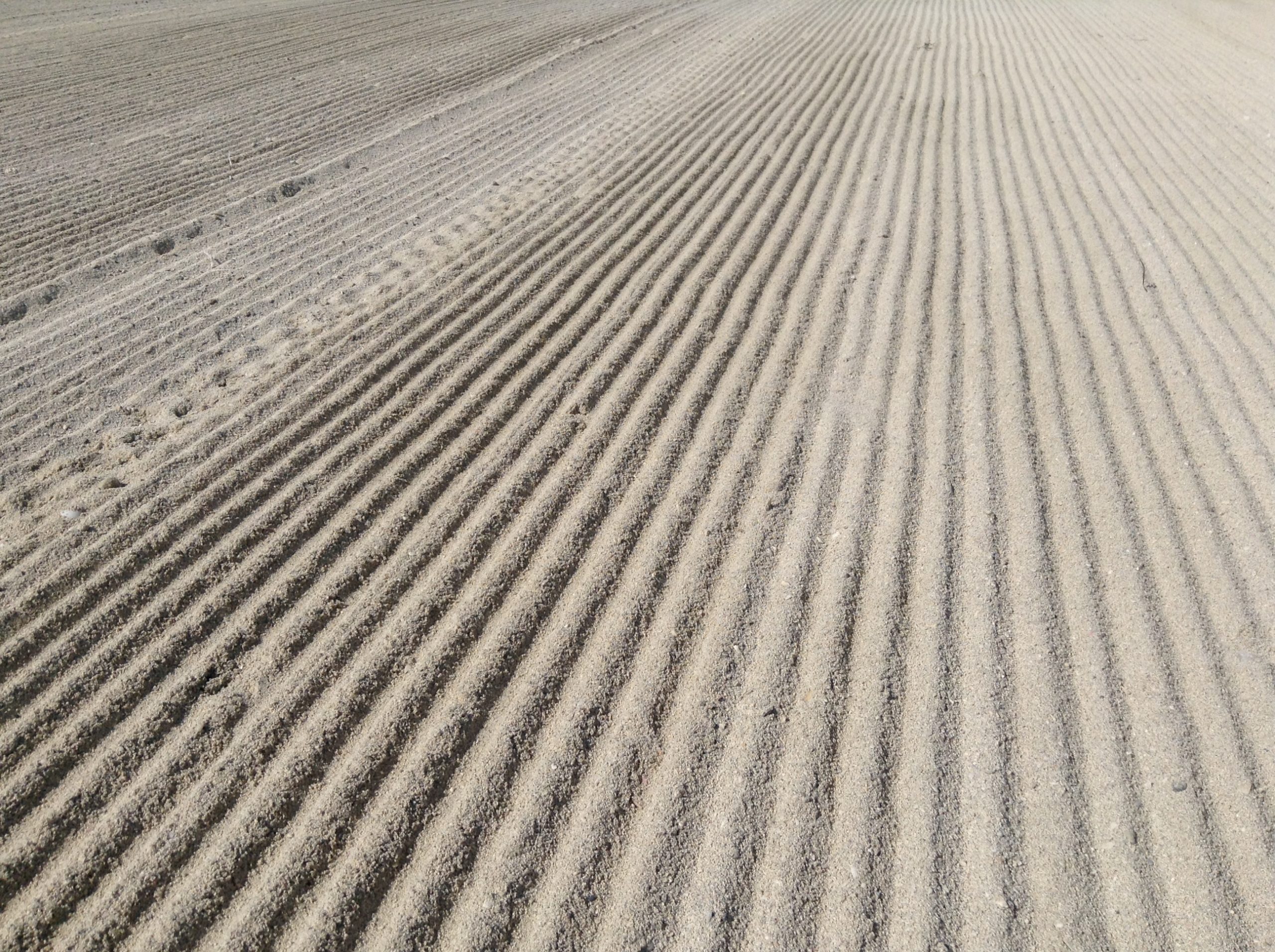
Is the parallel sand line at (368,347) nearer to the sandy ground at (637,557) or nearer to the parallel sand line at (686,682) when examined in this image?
the sandy ground at (637,557)

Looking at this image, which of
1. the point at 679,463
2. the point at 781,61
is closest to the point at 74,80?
the point at 781,61

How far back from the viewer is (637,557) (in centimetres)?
333

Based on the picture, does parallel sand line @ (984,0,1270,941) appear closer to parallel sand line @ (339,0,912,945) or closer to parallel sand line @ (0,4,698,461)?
parallel sand line @ (339,0,912,945)

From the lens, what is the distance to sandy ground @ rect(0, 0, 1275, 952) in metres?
2.30

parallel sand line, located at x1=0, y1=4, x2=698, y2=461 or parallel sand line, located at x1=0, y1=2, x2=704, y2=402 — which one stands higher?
parallel sand line, located at x1=0, y1=2, x2=704, y2=402

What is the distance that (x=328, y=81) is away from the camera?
9961 mm

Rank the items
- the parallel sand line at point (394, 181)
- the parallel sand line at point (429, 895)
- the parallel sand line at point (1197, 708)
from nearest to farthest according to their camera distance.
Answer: the parallel sand line at point (429, 895) < the parallel sand line at point (1197, 708) < the parallel sand line at point (394, 181)

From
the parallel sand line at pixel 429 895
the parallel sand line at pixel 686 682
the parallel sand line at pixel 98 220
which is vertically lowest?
the parallel sand line at pixel 429 895

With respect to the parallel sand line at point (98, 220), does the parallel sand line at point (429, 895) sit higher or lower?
lower

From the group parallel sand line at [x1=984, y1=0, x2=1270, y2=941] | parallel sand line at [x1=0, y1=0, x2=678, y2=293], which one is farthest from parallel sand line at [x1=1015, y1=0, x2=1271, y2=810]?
parallel sand line at [x1=0, y1=0, x2=678, y2=293]

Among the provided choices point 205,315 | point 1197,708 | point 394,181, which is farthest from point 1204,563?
point 394,181

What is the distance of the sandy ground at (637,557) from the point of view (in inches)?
90.7

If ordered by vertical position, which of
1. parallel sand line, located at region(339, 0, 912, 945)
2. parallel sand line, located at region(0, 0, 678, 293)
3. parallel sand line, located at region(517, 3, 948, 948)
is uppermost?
parallel sand line, located at region(0, 0, 678, 293)

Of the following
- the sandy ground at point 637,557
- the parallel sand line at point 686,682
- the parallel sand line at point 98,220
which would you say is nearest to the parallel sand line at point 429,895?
the sandy ground at point 637,557
